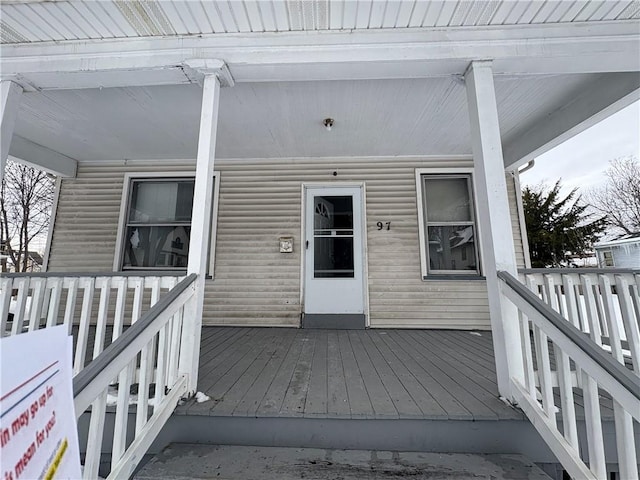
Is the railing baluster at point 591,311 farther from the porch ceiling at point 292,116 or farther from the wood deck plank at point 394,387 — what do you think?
the porch ceiling at point 292,116

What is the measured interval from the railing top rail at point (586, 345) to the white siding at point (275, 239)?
223 centimetres

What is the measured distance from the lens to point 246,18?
1.89m

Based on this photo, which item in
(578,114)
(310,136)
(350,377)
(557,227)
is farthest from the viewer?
(557,227)

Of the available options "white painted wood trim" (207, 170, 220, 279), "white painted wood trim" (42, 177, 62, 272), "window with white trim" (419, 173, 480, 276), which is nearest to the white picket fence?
"white painted wood trim" (207, 170, 220, 279)

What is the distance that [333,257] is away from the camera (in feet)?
13.0

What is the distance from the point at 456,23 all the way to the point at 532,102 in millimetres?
1523

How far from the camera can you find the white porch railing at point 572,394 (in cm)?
108

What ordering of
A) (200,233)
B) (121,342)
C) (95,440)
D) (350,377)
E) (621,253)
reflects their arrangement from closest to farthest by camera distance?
(95,440), (121,342), (200,233), (350,377), (621,253)

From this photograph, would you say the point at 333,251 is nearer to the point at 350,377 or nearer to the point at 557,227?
the point at 350,377

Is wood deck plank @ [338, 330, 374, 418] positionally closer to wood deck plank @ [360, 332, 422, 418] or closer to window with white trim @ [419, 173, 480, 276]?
wood deck plank @ [360, 332, 422, 418]

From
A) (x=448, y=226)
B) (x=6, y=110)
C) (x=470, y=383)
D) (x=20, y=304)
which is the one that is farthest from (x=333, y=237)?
(x=6, y=110)

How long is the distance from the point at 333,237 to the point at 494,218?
94.0 inches

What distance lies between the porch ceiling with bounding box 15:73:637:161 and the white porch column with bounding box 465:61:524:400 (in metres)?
0.41

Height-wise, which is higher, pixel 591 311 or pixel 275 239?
pixel 275 239
